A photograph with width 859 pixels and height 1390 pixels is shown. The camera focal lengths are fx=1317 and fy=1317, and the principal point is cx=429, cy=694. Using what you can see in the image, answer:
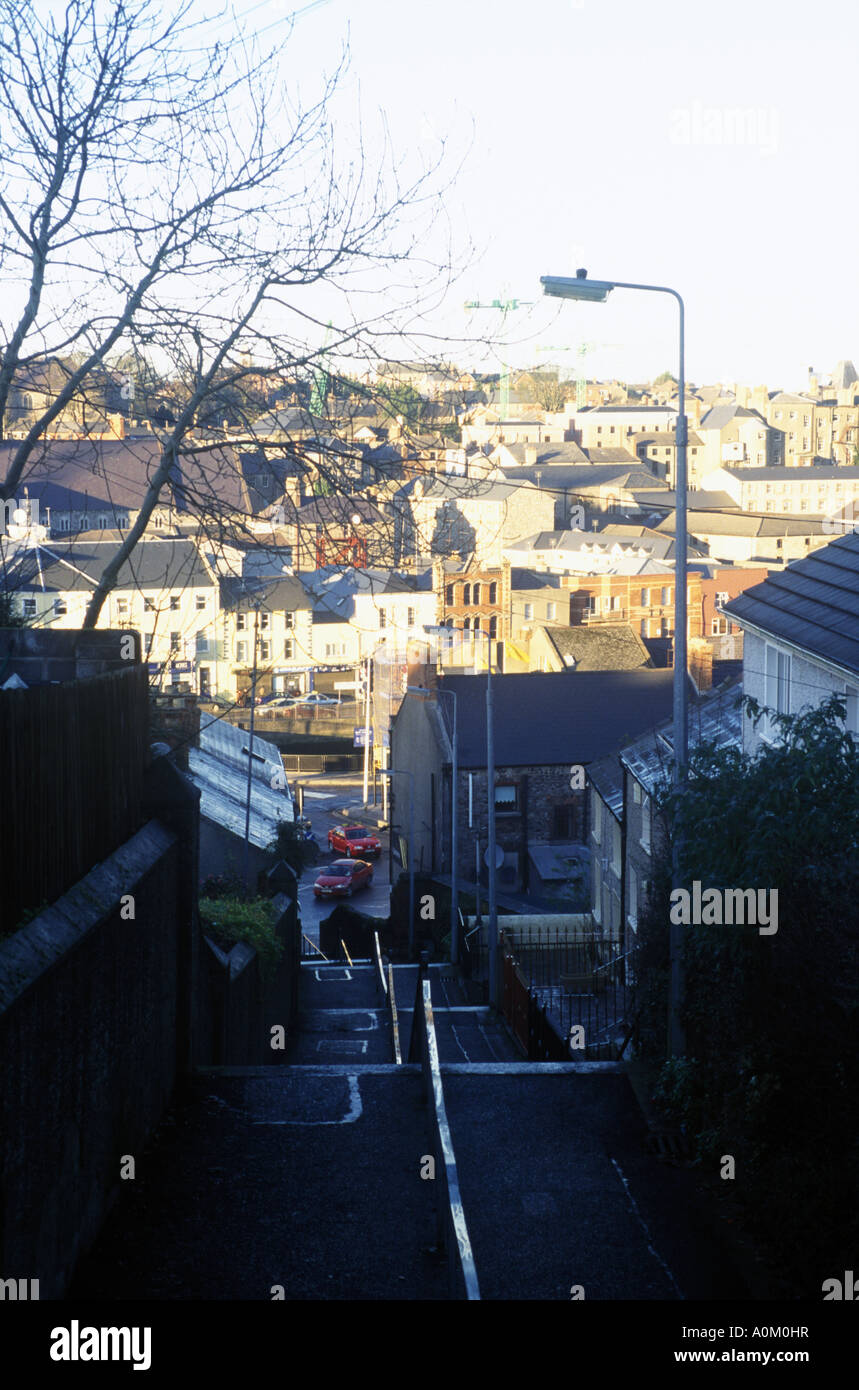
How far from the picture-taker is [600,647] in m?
62.0

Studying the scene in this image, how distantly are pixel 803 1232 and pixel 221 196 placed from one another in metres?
8.63

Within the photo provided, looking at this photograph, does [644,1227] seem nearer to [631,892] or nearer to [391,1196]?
[391,1196]

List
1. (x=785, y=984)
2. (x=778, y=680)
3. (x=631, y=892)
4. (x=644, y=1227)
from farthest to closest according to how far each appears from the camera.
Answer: (x=631, y=892) < (x=778, y=680) < (x=644, y=1227) < (x=785, y=984)

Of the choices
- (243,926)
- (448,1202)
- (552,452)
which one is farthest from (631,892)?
(552,452)

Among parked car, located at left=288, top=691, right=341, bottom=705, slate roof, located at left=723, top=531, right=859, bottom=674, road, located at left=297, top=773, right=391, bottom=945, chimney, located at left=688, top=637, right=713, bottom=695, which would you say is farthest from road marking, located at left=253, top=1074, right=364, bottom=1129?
parked car, located at left=288, top=691, right=341, bottom=705

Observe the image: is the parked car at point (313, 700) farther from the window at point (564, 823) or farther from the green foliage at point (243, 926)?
the green foliage at point (243, 926)

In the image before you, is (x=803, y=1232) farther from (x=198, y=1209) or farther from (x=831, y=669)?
(x=831, y=669)

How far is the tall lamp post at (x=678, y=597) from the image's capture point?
456 inches

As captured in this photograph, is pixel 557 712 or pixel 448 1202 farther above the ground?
pixel 448 1202

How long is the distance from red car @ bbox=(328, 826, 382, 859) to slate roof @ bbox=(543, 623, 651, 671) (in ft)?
39.5

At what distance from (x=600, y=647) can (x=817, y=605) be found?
4551 centimetres

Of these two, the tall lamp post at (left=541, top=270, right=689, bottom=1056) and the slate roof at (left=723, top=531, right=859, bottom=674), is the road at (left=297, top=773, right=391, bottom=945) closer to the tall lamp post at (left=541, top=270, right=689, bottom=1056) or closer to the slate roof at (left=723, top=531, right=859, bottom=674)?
the slate roof at (left=723, top=531, right=859, bottom=674)

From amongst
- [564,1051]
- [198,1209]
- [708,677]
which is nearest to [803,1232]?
[198,1209]

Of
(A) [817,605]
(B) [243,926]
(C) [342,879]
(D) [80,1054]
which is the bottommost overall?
(C) [342,879]
